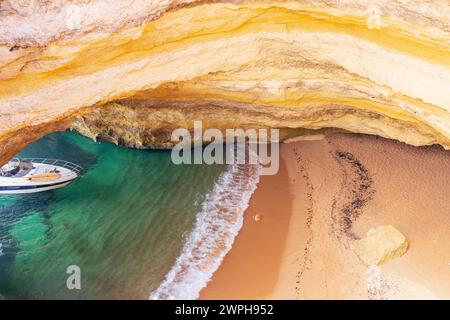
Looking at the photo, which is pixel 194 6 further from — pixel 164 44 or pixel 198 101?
pixel 198 101

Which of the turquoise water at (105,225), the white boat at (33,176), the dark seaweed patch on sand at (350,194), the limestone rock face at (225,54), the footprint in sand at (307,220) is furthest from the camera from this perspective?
the white boat at (33,176)

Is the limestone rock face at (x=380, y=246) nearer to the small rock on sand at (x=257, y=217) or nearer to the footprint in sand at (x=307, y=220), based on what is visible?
the footprint in sand at (x=307, y=220)

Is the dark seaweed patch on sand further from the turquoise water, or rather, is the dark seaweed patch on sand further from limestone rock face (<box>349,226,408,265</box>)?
the turquoise water

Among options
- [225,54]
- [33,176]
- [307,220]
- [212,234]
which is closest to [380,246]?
[307,220]

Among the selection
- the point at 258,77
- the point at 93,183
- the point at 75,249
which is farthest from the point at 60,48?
the point at 93,183

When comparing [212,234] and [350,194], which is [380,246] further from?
[212,234]

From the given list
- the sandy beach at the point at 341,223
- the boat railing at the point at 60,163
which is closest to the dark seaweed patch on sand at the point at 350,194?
the sandy beach at the point at 341,223
